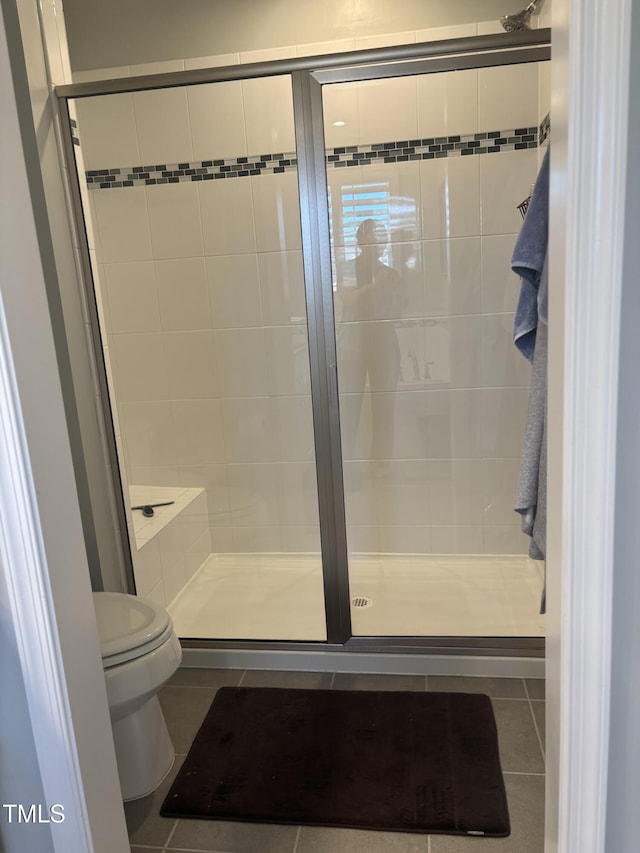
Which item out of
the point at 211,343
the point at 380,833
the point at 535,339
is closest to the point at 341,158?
the point at 211,343

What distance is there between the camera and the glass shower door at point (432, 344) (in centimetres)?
254

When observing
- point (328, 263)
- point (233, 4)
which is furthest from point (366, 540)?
point (233, 4)

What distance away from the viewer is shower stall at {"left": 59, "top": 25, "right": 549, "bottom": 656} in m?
2.54

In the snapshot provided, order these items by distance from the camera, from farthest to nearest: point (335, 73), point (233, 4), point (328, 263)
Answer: point (233, 4) → point (328, 263) → point (335, 73)

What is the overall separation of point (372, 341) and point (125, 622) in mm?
1591

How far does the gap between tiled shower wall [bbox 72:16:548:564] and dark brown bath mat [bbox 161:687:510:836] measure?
0.98m

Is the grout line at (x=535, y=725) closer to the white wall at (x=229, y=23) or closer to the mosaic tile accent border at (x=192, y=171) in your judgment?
the mosaic tile accent border at (x=192, y=171)

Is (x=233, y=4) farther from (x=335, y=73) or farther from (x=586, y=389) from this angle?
(x=586, y=389)

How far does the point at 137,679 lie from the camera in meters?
1.62

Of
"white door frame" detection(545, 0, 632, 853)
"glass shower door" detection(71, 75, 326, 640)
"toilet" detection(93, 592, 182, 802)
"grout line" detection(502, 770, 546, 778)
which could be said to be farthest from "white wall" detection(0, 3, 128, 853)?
"glass shower door" detection(71, 75, 326, 640)

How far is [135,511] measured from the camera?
9.26ft

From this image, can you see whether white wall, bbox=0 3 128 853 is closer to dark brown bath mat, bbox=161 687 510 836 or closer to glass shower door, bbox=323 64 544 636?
dark brown bath mat, bbox=161 687 510 836

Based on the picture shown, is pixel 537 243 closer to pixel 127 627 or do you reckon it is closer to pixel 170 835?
pixel 127 627

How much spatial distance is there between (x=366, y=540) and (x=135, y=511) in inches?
41.1
